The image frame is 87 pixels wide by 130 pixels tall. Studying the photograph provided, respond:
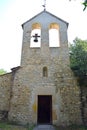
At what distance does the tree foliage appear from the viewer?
11.9 metres

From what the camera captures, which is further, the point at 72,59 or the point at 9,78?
the point at 72,59

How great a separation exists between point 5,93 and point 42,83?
7.88ft

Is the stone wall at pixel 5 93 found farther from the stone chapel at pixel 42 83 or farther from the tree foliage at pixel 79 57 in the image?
the tree foliage at pixel 79 57

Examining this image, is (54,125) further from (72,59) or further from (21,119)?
(72,59)

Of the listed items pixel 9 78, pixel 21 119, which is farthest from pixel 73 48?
pixel 21 119

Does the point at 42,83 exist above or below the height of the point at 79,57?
below

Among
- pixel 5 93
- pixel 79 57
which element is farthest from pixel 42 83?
pixel 79 57

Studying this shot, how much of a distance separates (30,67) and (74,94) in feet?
10.4

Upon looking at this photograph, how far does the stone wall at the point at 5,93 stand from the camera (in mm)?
11750

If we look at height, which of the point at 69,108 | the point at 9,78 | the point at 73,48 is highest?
the point at 73,48

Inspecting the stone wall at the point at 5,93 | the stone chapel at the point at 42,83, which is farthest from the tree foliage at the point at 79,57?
the stone wall at the point at 5,93

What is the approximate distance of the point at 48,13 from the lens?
13.8 meters

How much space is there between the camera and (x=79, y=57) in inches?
580

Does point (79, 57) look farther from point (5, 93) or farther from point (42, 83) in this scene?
point (5, 93)
